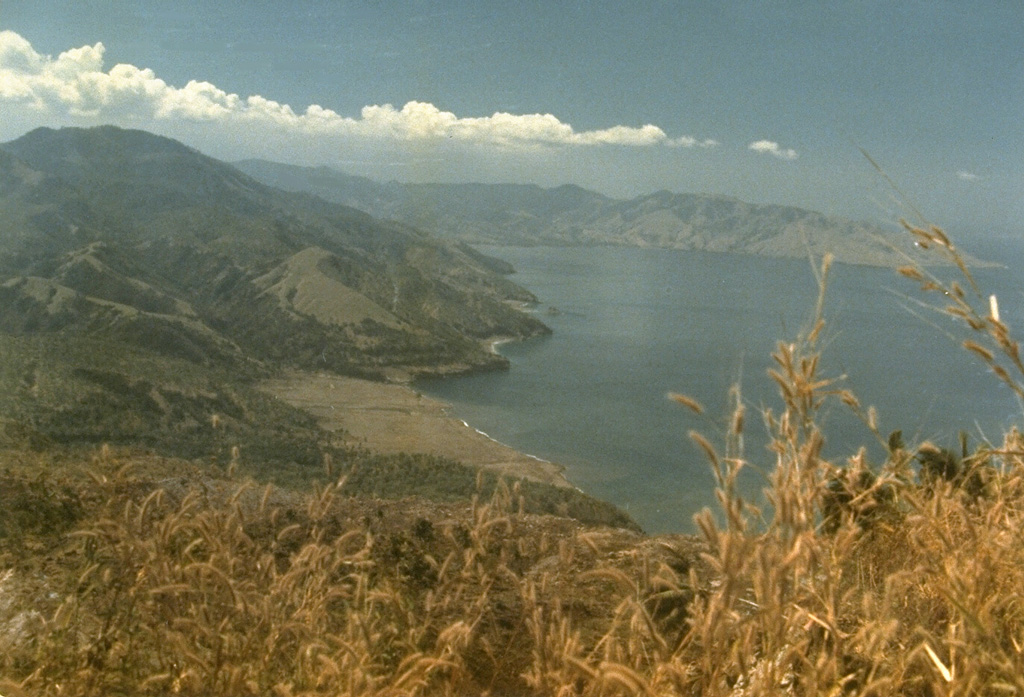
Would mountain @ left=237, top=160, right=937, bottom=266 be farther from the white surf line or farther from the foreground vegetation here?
the foreground vegetation

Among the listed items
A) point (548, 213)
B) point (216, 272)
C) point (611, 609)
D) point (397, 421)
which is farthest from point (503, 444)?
point (548, 213)

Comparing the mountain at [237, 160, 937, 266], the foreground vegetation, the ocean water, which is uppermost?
the mountain at [237, 160, 937, 266]

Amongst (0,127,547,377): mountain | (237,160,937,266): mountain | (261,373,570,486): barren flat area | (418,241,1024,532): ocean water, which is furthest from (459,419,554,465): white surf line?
(237,160,937,266): mountain

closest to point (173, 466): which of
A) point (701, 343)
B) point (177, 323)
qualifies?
point (701, 343)

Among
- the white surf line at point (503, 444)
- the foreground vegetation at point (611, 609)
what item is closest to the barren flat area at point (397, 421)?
the white surf line at point (503, 444)

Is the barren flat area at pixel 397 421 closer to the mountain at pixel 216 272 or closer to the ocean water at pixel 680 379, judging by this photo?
the ocean water at pixel 680 379

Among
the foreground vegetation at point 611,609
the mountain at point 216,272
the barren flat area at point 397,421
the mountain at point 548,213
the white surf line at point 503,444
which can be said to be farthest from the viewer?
the mountain at point 548,213
